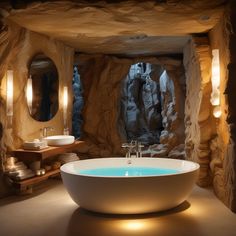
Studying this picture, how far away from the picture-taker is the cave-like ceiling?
3.16 metres

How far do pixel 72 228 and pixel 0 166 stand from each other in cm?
124

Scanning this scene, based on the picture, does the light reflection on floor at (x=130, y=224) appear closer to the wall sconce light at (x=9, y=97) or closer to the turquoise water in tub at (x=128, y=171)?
the turquoise water in tub at (x=128, y=171)

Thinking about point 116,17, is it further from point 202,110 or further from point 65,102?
point 65,102

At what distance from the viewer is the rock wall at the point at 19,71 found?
360 cm

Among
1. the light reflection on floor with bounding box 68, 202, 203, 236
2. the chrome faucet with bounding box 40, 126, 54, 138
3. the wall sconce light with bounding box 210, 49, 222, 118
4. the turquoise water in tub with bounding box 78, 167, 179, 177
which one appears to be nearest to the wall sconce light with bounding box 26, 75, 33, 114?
the chrome faucet with bounding box 40, 126, 54, 138

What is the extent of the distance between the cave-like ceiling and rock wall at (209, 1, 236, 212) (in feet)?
0.62

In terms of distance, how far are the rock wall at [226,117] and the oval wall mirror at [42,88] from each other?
2258 mm

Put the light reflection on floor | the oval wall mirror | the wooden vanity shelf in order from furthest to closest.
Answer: the oval wall mirror < the wooden vanity shelf < the light reflection on floor

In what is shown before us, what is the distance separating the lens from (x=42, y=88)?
4457mm

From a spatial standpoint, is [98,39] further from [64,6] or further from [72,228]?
[72,228]

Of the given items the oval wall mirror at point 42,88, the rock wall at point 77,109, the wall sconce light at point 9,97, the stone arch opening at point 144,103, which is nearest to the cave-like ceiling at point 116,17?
the oval wall mirror at point 42,88

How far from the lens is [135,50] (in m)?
5.80

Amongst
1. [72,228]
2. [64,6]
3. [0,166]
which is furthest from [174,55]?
[72,228]

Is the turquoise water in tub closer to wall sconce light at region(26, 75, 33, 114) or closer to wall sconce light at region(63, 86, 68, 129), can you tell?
wall sconce light at region(26, 75, 33, 114)
